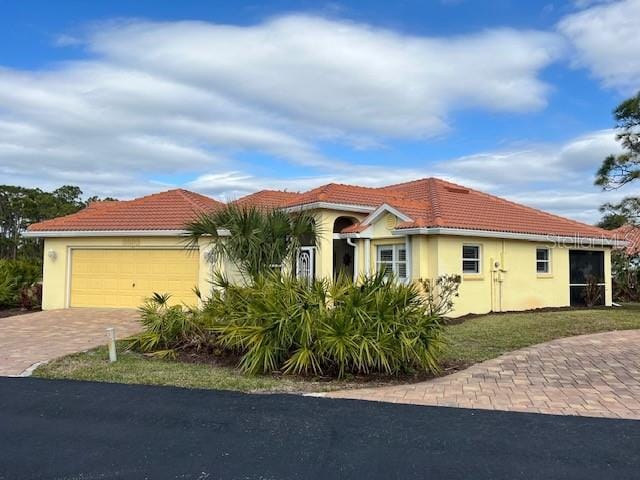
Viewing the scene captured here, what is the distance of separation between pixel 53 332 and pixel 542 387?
39.3ft

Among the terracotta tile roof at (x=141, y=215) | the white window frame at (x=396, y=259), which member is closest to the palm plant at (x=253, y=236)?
the white window frame at (x=396, y=259)

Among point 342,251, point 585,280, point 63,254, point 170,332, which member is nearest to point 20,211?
point 63,254

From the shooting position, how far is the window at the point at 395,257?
1800 cm

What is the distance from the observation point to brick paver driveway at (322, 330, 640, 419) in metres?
6.94

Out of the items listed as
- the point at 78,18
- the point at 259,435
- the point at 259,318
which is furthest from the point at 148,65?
the point at 259,435

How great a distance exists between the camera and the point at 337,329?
891 centimetres

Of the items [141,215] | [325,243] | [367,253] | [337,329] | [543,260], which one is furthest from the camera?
[141,215]

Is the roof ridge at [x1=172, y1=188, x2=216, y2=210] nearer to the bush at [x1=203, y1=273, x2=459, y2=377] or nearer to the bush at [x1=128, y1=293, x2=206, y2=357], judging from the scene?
the bush at [x1=128, y1=293, x2=206, y2=357]

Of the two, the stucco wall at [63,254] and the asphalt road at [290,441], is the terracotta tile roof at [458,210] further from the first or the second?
the asphalt road at [290,441]

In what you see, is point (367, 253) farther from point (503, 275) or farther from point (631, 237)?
point (631, 237)

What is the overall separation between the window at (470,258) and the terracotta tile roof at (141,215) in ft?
28.9

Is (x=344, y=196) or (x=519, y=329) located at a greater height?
(x=344, y=196)

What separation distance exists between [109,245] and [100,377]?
12.3 metres

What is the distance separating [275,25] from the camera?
12.9 meters
